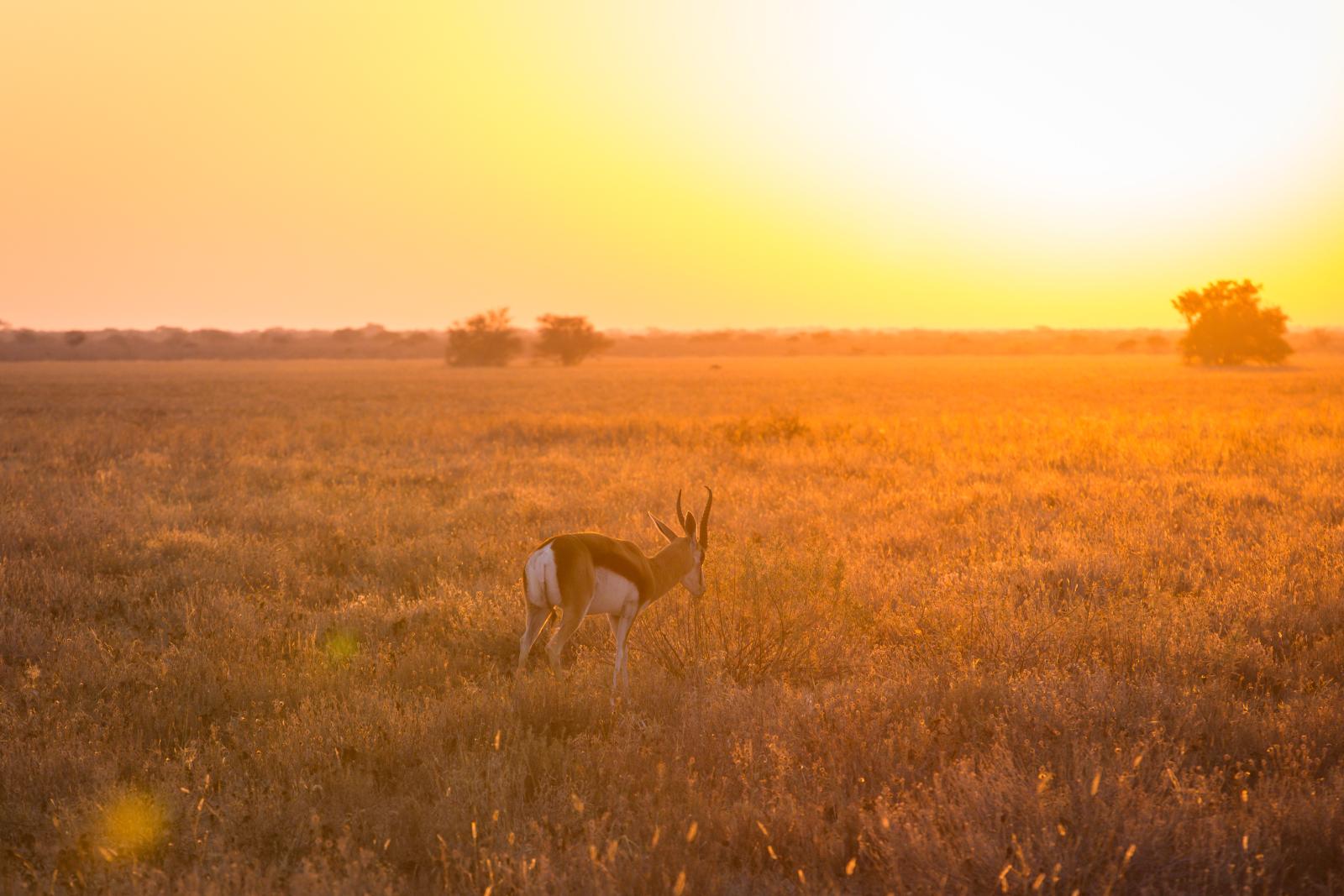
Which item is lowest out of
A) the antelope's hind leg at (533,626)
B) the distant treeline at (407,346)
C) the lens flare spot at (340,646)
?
the lens flare spot at (340,646)

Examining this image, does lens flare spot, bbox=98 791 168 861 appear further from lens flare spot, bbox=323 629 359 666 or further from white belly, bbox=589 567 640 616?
white belly, bbox=589 567 640 616

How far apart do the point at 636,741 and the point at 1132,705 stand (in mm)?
2858

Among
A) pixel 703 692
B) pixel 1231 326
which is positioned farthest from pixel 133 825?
pixel 1231 326

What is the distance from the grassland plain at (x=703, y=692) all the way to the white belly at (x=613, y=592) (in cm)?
49

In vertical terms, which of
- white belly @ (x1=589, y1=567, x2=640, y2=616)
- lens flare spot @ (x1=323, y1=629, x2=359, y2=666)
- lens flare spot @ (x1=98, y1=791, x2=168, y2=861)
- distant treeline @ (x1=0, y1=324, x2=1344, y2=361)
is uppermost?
distant treeline @ (x1=0, y1=324, x2=1344, y2=361)

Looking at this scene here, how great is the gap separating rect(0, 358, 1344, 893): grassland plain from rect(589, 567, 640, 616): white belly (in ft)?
1.62

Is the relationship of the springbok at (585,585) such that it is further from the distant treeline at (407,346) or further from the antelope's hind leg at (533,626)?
the distant treeline at (407,346)

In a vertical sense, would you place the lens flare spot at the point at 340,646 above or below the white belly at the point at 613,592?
below

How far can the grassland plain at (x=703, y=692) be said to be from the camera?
3.60m

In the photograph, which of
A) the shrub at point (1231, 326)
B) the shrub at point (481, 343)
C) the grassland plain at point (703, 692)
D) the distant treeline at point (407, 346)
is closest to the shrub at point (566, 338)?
the shrub at point (481, 343)

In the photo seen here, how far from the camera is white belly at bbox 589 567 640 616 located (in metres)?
5.63

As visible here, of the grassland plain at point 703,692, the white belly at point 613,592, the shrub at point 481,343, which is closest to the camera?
the grassland plain at point 703,692

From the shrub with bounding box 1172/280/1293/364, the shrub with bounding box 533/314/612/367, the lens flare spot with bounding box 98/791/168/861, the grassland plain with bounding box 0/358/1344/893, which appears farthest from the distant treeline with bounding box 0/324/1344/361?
the lens flare spot with bounding box 98/791/168/861

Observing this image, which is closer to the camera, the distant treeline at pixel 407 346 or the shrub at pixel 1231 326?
A: the shrub at pixel 1231 326
